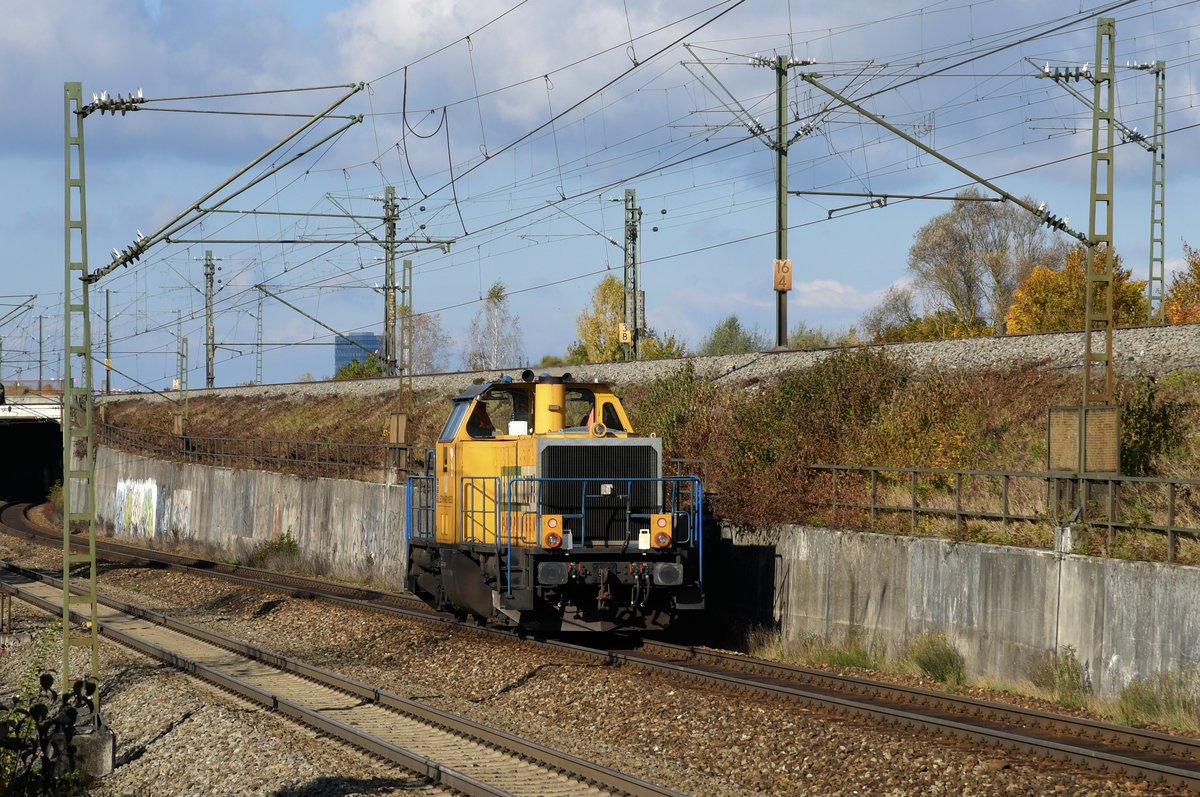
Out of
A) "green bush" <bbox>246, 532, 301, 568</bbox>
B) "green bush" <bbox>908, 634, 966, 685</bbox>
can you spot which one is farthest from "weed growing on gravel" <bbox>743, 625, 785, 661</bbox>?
"green bush" <bbox>246, 532, 301, 568</bbox>

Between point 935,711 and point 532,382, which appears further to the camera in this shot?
point 532,382

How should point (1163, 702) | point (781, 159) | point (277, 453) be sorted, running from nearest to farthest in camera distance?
point (1163, 702), point (781, 159), point (277, 453)

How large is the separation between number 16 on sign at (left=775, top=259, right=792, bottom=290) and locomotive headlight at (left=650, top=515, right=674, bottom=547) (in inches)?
599

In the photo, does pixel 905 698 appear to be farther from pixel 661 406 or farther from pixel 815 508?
pixel 661 406

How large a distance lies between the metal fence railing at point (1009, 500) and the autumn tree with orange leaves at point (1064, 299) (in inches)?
1299

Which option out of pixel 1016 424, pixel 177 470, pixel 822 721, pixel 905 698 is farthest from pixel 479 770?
pixel 177 470

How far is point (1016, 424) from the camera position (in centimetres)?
2253

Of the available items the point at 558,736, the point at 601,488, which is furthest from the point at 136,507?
the point at 558,736

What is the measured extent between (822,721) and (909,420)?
9.84 meters

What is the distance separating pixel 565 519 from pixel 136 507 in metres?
40.6

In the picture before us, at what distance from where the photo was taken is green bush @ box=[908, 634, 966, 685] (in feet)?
53.5

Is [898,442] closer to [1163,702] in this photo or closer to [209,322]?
[1163,702]

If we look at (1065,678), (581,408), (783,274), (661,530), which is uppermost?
(783,274)

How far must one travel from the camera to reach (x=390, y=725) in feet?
45.2
